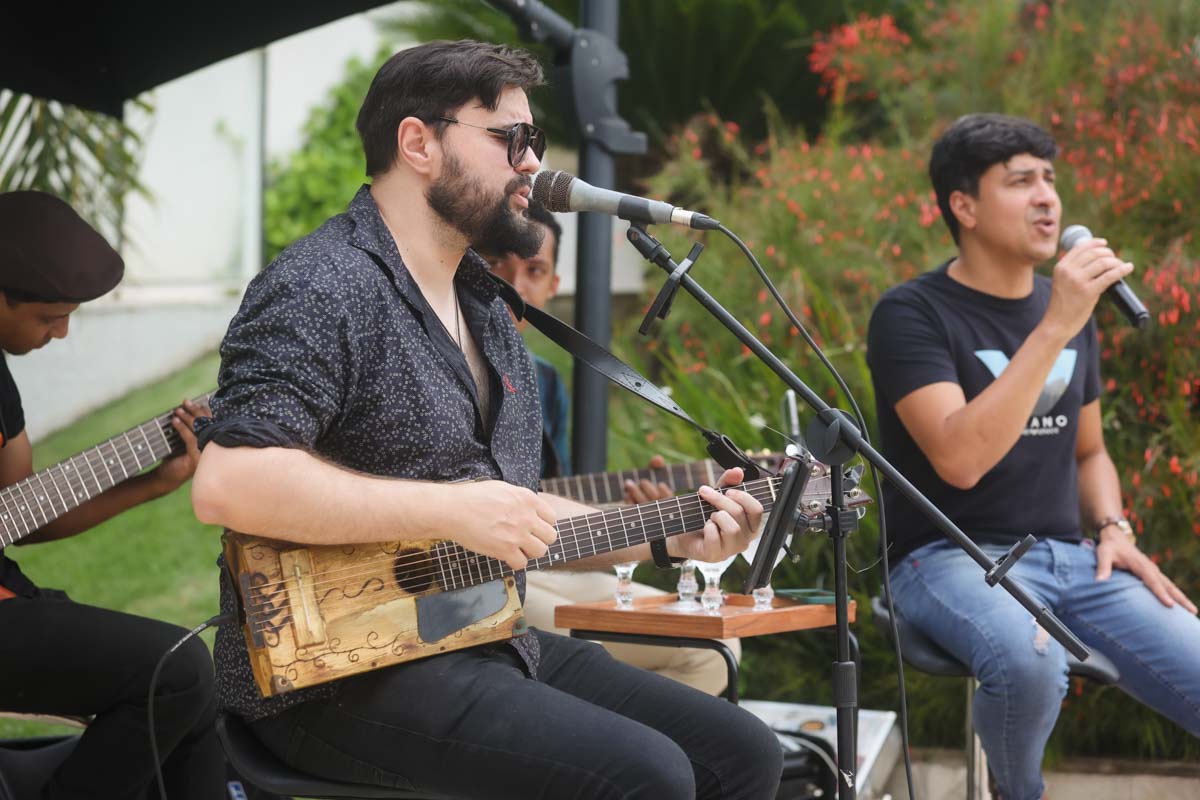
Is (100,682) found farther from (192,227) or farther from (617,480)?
(192,227)

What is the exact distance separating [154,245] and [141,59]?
374cm

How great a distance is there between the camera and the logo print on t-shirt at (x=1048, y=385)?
134 inches

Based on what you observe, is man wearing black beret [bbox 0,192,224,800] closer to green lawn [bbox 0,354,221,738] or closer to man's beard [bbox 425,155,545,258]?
man's beard [bbox 425,155,545,258]

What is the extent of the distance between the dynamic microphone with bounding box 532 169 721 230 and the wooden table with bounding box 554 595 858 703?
1014 millimetres

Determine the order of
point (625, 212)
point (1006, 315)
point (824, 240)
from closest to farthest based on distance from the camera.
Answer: point (625, 212) → point (1006, 315) → point (824, 240)

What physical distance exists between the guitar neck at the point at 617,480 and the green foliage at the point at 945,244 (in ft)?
2.78

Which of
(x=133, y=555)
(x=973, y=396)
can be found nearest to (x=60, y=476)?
(x=973, y=396)

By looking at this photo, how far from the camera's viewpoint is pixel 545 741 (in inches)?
86.2

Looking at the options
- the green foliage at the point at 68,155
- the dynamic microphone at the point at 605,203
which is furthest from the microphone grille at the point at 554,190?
the green foliage at the point at 68,155

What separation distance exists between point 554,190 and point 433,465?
1.87 feet

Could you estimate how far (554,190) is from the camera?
96.0 inches

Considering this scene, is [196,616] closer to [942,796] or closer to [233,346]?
[942,796]

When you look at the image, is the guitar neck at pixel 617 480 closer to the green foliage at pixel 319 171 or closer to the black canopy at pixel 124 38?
the black canopy at pixel 124 38

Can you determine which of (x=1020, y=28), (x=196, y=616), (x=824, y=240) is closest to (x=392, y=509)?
(x=824, y=240)
